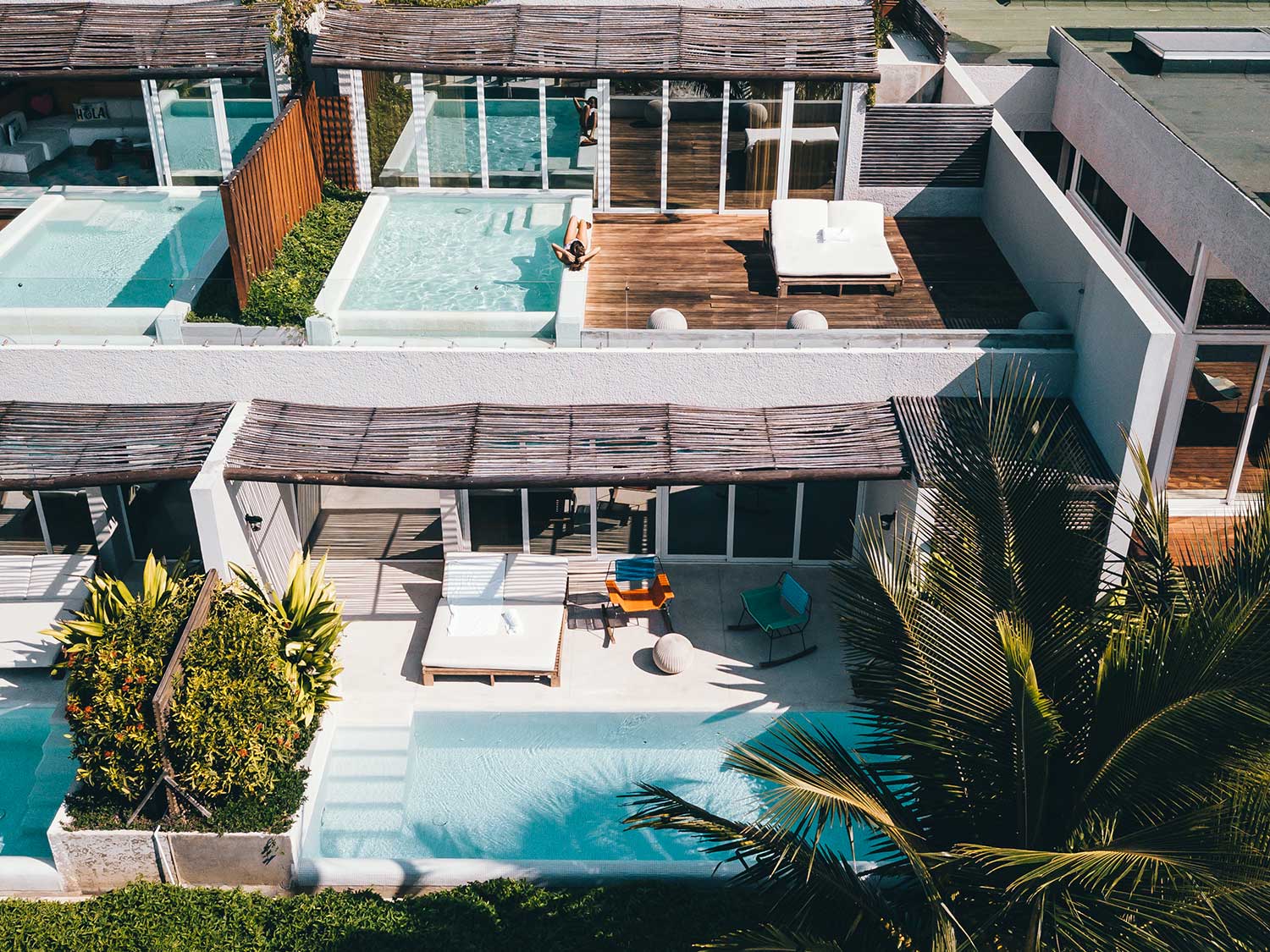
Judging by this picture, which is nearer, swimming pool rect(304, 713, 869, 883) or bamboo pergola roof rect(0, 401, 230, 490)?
swimming pool rect(304, 713, 869, 883)

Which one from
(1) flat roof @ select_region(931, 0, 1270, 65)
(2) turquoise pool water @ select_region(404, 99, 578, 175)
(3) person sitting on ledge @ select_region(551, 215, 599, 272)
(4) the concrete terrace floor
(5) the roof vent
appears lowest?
(4) the concrete terrace floor

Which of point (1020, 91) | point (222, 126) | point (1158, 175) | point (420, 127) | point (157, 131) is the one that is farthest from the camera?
point (1020, 91)

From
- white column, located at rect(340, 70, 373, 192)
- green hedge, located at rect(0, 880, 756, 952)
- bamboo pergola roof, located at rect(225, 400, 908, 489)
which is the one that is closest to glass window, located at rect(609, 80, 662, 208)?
white column, located at rect(340, 70, 373, 192)

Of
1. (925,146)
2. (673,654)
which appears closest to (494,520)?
(673,654)

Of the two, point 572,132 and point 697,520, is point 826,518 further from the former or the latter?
point 572,132

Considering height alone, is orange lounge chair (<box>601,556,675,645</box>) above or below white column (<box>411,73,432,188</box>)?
below

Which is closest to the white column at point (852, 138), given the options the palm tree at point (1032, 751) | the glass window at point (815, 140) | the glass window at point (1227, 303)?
the glass window at point (815, 140)

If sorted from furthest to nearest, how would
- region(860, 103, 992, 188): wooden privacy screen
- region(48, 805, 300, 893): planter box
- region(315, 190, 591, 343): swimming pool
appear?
region(860, 103, 992, 188): wooden privacy screen, region(315, 190, 591, 343): swimming pool, region(48, 805, 300, 893): planter box

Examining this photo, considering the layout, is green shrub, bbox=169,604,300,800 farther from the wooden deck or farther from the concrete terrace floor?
the wooden deck
